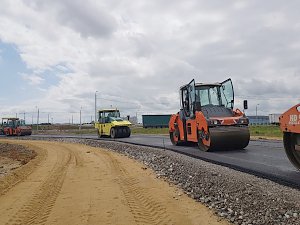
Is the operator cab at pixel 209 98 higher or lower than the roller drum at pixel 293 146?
higher

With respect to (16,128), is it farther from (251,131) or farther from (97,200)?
(97,200)

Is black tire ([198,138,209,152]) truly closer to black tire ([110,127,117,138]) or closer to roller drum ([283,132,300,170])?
roller drum ([283,132,300,170])

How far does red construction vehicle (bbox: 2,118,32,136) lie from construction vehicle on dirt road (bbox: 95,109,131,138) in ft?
61.0

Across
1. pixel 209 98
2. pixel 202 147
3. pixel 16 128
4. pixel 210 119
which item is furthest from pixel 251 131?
pixel 16 128

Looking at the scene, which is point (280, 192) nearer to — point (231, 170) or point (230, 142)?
point (231, 170)

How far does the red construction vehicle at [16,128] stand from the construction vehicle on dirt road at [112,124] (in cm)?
1860

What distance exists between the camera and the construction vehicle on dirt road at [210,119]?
13.7 meters

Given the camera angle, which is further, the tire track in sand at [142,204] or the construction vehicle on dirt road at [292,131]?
the construction vehicle on dirt road at [292,131]

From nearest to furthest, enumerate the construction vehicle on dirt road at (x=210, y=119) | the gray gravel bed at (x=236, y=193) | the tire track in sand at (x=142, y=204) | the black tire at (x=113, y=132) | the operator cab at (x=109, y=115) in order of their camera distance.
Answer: the gray gravel bed at (x=236, y=193)
the tire track in sand at (x=142, y=204)
the construction vehicle on dirt road at (x=210, y=119)
the black tire at (x=113, y=132)
the operator cab at (x=109, y=115)

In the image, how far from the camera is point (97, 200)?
317 inches

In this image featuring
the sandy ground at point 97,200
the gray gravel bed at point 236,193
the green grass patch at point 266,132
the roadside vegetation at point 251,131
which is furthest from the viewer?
the roadside vegetation at point 251,131

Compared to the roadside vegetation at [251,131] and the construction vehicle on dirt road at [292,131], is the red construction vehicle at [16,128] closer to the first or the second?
the roadside vegetation at [251,131]

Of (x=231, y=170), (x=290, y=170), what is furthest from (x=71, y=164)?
(x=290, y=170)

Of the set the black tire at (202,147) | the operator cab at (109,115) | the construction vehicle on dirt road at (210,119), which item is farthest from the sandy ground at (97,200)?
the operator cab at (109,115)
